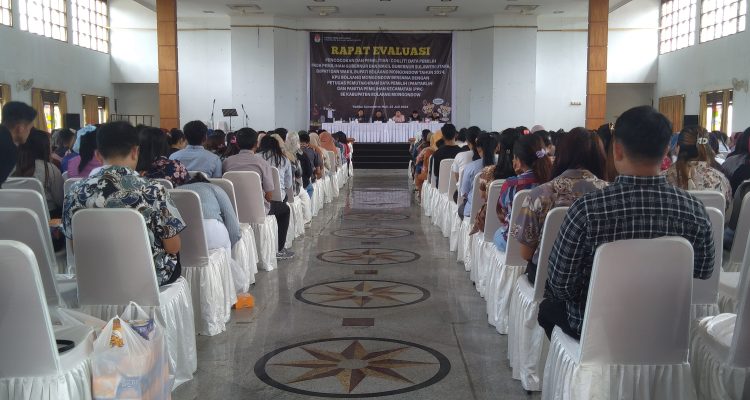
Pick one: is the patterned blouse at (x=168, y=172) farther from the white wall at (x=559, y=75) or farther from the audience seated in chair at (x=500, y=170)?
the white wall at (x=559, y=75)

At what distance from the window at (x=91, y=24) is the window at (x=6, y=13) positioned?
3079 mm

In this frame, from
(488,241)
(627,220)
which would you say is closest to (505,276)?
(488,241)

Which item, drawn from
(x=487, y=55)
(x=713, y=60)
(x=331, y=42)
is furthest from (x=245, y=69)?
(x=713, y=60)

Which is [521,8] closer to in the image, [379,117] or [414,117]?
[414,117]

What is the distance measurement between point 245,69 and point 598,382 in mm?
17703

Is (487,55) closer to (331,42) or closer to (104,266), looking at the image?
(331,42)

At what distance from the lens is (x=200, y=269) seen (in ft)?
12.8

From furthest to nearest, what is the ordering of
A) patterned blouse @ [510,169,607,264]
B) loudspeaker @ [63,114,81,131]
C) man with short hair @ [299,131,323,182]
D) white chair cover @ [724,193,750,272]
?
1. loudspeaker @ [63,114,81,131]
2. man with short hair @ [299,131,323,182]
3. white chair cover @ [724,193,750,272]
4. patterned blouse @ [510,169,607,264]

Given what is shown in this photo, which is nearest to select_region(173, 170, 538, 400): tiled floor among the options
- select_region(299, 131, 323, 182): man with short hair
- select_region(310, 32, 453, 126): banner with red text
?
select_region(299, 131, 323, 182): man with short hair

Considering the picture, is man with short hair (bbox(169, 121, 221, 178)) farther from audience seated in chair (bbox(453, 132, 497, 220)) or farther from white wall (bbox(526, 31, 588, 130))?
white wall (bbox(526, 31, 588, 130))

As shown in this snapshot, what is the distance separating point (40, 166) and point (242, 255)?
1.49 metres

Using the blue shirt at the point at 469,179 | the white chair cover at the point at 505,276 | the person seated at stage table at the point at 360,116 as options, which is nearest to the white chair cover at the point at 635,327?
the white chair cover at the point at 505,276

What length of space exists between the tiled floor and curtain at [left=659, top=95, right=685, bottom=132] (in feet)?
43.7

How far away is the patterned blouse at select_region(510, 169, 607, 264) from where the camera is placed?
9.52ft
